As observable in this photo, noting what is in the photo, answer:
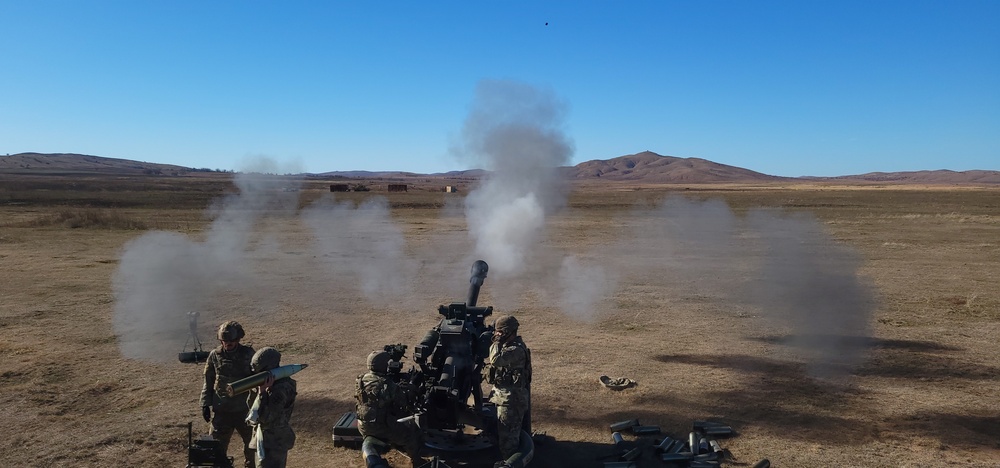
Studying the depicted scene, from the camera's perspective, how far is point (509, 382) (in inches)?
325

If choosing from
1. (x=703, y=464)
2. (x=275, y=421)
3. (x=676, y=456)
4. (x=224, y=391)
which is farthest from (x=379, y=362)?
(x=703, y=464)

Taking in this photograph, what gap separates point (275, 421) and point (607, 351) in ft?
29.2

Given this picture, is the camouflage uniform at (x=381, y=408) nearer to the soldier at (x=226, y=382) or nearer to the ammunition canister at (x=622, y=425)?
the soldier at (x=226, y=382)

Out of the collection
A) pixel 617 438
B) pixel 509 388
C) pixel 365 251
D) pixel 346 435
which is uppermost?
pixel 509 388

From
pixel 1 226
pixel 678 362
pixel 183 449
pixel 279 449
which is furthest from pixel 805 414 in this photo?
pixel 1 226

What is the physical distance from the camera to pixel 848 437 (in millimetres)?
9930

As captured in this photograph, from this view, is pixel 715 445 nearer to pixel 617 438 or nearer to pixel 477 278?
pixel 617 438

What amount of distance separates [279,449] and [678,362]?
9.07 meters

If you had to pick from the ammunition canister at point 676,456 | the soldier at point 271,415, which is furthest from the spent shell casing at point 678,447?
the soldier at point 271,415

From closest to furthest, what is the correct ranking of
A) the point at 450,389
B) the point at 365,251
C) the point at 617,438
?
1. the point at 450,389
2. the point at 617,438
3. the point at 365,251

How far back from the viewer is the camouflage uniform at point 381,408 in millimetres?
7684

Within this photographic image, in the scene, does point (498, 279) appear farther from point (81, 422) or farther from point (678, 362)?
point (81, 422)

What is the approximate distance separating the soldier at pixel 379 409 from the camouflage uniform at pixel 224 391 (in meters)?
1.46

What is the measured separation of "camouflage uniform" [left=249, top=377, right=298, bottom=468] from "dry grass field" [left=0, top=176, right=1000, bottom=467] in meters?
2.06
